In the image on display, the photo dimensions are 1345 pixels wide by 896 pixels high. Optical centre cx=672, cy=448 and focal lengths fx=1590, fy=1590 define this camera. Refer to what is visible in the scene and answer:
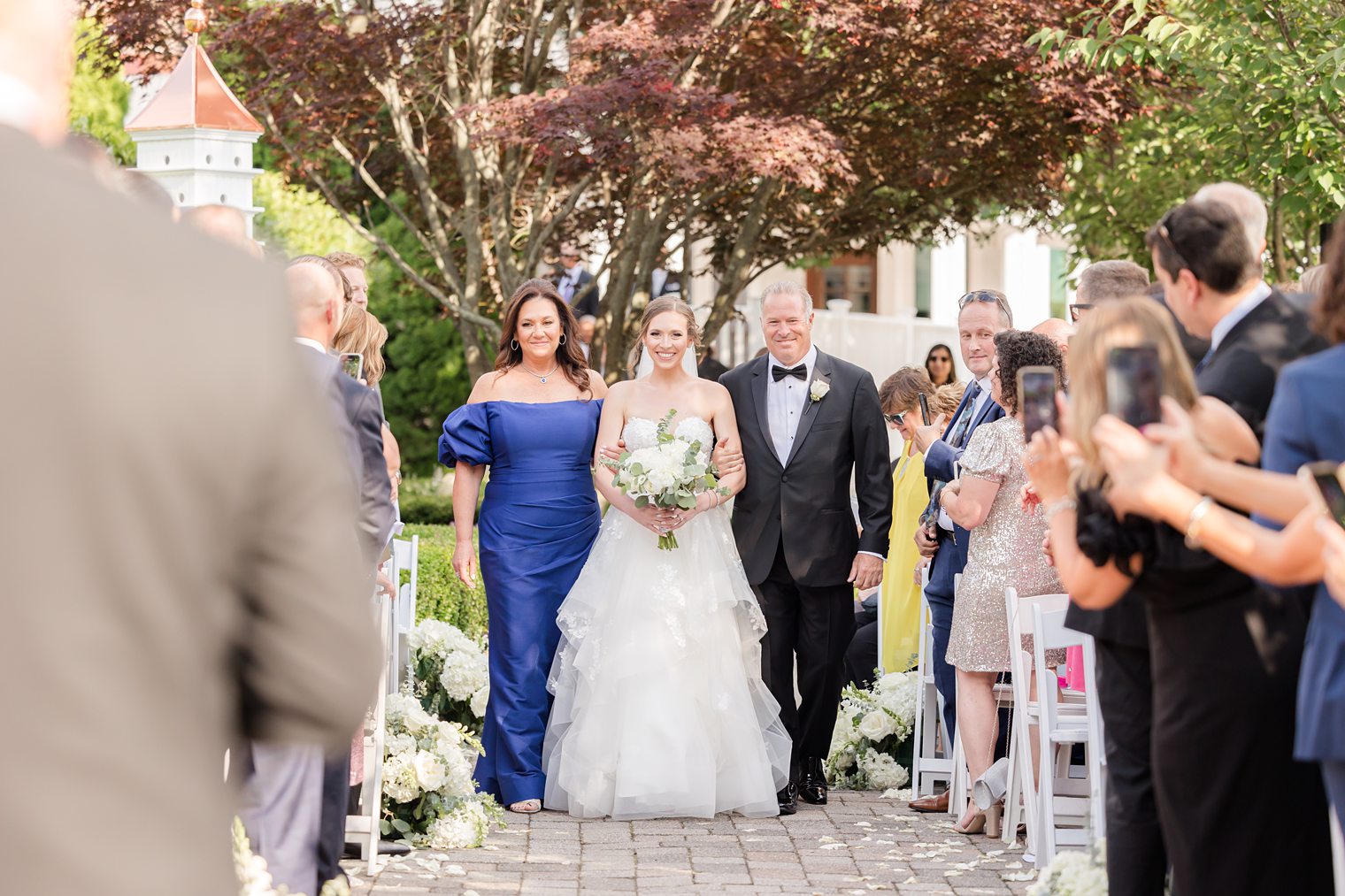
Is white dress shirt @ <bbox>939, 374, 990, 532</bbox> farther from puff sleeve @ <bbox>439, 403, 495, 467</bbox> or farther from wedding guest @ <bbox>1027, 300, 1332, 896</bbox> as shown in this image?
wedding guest @ <bbox>1027, 300, 1332, 896</bbox>

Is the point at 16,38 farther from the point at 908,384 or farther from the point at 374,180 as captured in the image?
the point at 374,180

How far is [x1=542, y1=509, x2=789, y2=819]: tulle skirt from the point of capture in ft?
22.8

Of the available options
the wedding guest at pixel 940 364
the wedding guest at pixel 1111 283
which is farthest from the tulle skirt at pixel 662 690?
the wedding guest at pixel 940 364

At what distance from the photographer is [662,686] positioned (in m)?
7.03

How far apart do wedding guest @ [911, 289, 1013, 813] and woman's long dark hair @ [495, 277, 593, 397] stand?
1621 millimetres

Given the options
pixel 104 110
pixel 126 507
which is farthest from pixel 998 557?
pixel 104 110

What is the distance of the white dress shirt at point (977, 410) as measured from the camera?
22.1 feet

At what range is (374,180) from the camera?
13.7m

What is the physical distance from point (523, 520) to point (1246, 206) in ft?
13.8

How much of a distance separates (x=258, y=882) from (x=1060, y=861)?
2196mm

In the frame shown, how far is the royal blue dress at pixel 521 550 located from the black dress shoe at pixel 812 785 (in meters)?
1.22

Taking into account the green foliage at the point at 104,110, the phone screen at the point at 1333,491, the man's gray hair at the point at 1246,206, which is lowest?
the phone screen at the point at 1333,491

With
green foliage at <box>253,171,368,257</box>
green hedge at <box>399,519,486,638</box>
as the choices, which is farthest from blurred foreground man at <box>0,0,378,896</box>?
green foliage at <box>253,171,368,257</box>

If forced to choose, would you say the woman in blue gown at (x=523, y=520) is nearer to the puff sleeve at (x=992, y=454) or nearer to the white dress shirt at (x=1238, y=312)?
the puff sleeve at (x=992, y=454)
